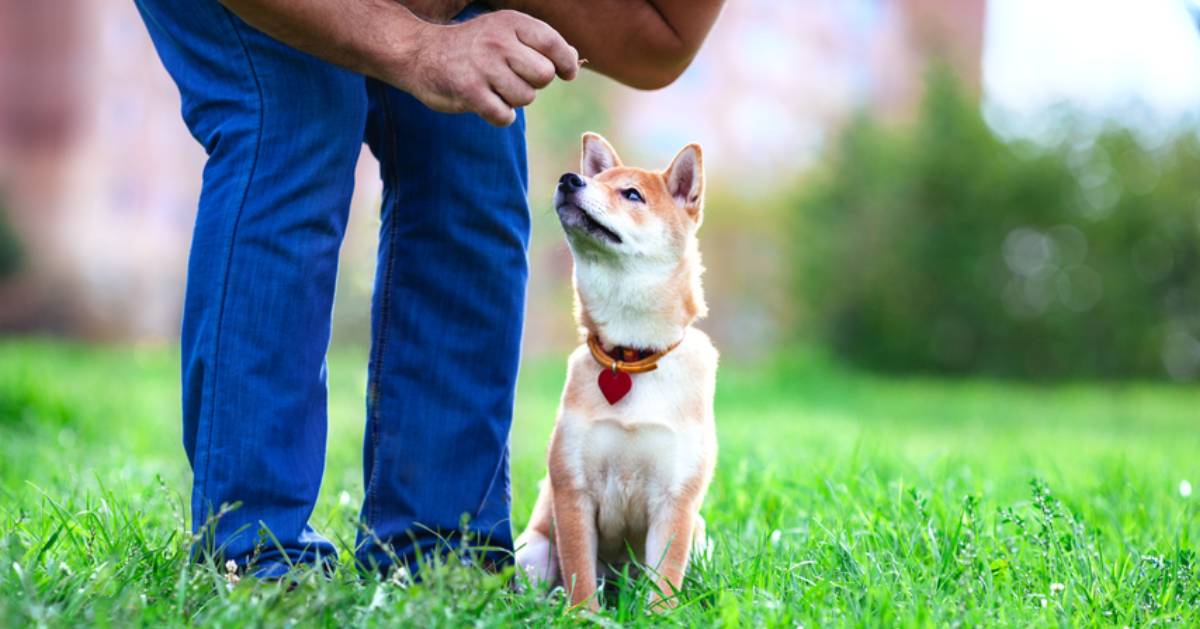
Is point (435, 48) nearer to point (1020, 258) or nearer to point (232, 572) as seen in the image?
point (232, 572)

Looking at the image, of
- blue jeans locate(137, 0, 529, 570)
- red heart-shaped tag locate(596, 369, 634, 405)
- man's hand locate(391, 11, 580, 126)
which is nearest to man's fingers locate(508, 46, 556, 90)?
man's hand locate(391, 11, 580, 126)

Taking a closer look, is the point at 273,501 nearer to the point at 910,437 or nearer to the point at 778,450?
the point at 778,450

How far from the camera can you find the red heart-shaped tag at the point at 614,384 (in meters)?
2.07

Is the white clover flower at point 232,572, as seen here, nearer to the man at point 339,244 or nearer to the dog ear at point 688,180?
the man at point 339,244

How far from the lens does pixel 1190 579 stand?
1922 mm

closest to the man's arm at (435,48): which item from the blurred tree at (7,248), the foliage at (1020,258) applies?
the foliage at (1020,258)

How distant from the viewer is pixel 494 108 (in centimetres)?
159

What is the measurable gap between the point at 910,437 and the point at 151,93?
1304cm

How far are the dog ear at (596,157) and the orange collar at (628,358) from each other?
575 millimetres

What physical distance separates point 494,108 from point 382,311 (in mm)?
578

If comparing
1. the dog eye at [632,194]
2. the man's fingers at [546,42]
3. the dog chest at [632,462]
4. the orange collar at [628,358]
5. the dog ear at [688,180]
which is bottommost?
the dog chest at [632,462]

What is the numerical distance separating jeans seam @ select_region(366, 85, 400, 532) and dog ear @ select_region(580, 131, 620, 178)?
661mm

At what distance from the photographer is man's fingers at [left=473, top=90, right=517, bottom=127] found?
1584 millimetres

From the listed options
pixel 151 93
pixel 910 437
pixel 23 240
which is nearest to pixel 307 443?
pixel 910 437
